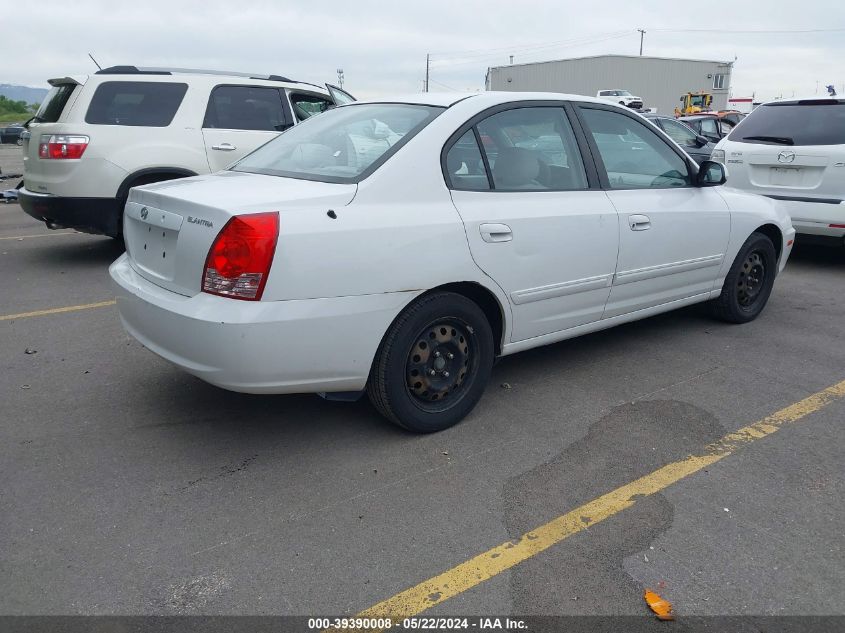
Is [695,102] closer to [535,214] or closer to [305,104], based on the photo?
[305,104]

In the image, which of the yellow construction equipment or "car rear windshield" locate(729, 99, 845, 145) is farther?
the yellow construction equipment

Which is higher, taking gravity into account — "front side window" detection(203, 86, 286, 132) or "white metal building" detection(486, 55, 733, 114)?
"white metal building" detection(486, 55, 733, 114)

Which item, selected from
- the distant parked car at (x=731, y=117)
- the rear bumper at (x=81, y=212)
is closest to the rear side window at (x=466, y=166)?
the rear bumper at (x=81, y=212)

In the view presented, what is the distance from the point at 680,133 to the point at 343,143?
11.7m

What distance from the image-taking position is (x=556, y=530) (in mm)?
2871

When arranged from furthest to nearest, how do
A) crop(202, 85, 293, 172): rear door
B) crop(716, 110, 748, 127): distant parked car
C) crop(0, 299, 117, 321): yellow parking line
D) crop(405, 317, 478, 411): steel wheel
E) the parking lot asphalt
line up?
crop(716, 110, 748, 127): distant parked car
crop(202, 85, 293, 172): rear door
crop(0, 299, 117, 321): yellow parking line
crop(405, 317, 478, 411): steel wheel
the parking lot asphalt

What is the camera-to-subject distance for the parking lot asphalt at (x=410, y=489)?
2.53m

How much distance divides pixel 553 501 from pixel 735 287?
121 inches

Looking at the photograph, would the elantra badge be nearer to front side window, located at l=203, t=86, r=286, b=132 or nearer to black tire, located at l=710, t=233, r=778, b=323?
black tire, located at l=710, t=233, r=778, b=323

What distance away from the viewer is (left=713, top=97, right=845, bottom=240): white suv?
7059 mm

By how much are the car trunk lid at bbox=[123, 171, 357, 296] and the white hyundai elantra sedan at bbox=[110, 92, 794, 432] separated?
0.01 metres

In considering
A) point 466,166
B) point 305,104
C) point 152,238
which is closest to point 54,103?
point 305,104

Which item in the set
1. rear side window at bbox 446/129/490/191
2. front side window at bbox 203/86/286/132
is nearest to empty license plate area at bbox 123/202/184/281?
rear side window at bbox 446/129/490/191

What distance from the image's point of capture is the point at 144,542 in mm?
2752
